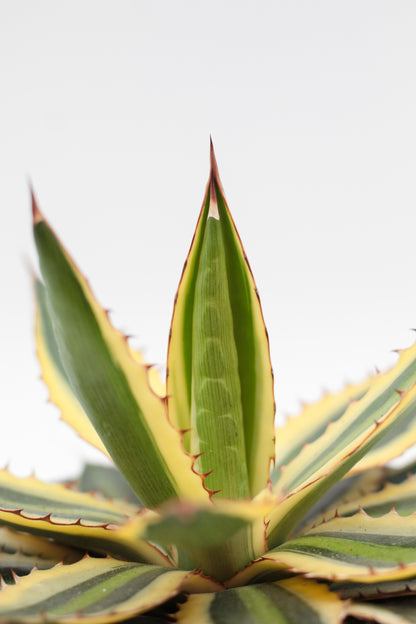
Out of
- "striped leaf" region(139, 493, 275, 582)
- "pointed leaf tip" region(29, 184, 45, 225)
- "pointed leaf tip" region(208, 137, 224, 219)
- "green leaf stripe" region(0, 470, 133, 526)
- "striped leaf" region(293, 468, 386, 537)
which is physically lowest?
"striped leaf" region(293, 468, 386, 537)

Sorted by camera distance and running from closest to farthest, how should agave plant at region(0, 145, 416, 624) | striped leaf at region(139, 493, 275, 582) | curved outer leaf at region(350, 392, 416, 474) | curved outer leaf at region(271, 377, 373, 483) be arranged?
1. striped leaf at region(139, 493, 275, 582)
2. agave plant at region(0, 145, 416, 624)
3. curved outer leaf at region(350, 392, 416, 474)
4. curved outer leaf at region(271, 377, 373, 483)

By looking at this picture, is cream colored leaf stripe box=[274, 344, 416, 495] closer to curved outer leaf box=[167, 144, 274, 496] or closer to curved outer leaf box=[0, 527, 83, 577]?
curved outer leaf box=[167, 144, 274, 496]

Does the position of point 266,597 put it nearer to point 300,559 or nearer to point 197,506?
point 300,559

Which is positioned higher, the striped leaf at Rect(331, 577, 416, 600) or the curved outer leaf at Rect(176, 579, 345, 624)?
the curved outer leaf at Rect(176, 579, 345, 624)

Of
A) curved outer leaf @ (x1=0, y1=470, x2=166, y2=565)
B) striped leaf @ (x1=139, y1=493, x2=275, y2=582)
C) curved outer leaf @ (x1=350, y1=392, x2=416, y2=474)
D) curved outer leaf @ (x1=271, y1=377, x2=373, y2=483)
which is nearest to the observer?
striped leaf @ (x1=139, y1=493, x2=275, y2=582)

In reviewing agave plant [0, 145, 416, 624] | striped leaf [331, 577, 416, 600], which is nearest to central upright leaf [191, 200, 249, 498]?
agave plant [0, 145, 416, 624]

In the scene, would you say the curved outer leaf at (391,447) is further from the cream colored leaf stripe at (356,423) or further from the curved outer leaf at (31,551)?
the curved outer leaf at (31,551)

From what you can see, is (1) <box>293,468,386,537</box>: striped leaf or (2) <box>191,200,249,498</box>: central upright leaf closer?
(2) <box>191,200,249,498</box>: central upright leaf

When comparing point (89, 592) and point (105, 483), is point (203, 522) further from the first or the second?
point (105, 483)
